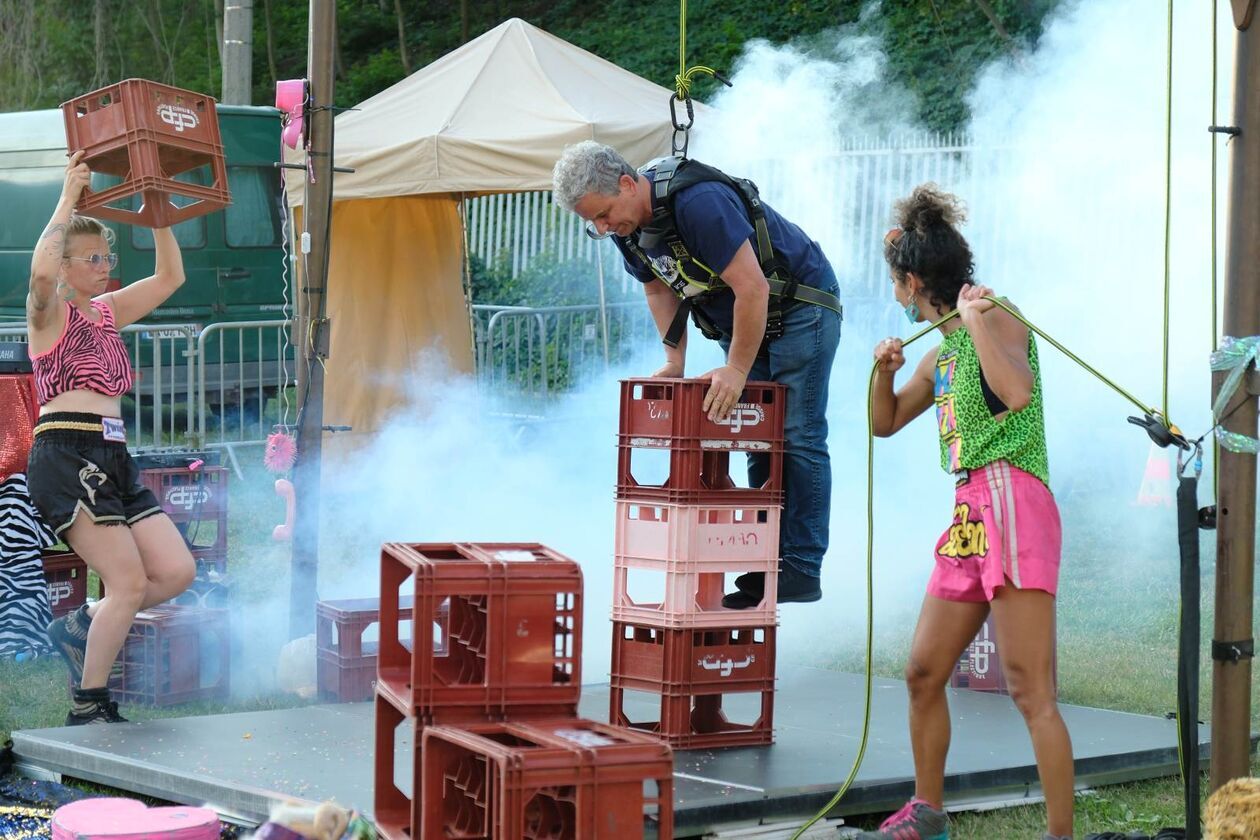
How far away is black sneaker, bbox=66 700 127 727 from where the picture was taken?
17.3 ft

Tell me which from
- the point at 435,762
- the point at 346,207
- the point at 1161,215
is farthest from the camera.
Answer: the point at 346,207

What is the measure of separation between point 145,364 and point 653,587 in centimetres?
631

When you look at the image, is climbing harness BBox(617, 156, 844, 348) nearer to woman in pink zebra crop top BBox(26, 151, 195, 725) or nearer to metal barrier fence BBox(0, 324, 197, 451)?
woman in pink zebra crop top BBox(26, 151, 195, 725)

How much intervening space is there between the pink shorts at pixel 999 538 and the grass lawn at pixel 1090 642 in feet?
3.05

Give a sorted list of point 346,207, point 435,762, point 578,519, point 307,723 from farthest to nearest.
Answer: point 346,207
point 578,519
point 307,723
point 435,762

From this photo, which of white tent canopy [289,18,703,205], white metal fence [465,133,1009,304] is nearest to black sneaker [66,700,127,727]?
white tent canopy [289,18,703,205]

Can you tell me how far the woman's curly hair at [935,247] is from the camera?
3.95 metres

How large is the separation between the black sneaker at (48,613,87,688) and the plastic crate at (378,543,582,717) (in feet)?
7.77

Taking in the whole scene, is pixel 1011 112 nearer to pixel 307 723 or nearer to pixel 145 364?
pixel 145 364

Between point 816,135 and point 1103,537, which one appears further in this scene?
point 816,135

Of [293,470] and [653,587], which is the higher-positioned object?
[293,470]

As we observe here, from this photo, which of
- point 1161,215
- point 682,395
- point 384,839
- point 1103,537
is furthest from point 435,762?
point 1161,215

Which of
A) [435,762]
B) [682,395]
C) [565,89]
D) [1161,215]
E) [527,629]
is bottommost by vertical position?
[435,762]

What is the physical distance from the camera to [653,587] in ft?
26.0
